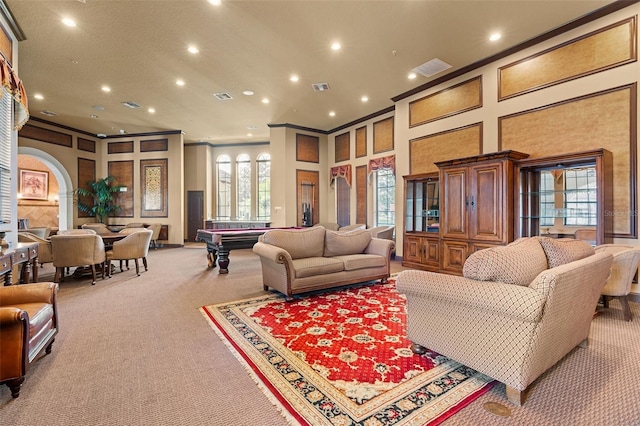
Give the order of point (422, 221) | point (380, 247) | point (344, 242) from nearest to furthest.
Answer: point (344, 242) < point (380, 247) < point (422, 221)

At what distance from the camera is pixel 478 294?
1840mm

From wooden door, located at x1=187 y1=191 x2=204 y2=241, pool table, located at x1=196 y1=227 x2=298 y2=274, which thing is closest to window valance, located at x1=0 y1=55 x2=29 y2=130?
pool table, located at x1=196 y1=227 x2=298 y2=274

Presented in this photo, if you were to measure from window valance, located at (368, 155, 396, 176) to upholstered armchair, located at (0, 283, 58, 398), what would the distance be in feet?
21.1

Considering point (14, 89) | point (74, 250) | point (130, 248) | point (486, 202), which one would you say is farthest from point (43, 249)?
point (486, 202)

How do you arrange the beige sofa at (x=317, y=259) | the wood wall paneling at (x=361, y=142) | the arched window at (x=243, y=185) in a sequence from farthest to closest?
the arched window at (x=243, y=185), the wood wall paneling at (x=361, y=142), the beige sofa at (x=317, y=259)

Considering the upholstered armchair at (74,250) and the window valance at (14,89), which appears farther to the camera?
the upholstered armchair at (74,250)

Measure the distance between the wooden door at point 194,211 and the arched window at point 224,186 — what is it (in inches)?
27.2

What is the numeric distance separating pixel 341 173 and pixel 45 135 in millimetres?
8485

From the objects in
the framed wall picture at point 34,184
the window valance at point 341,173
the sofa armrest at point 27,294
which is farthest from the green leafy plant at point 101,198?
the sofa armrest at point 27,294

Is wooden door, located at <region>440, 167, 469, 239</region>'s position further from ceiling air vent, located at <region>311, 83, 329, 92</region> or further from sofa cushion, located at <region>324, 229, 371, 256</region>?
ceiling air vent, located at <region>311, 83, 329, 92</region>

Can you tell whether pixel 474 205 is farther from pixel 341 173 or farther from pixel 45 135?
pixel 45 135

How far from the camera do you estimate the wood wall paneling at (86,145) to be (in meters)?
9.36

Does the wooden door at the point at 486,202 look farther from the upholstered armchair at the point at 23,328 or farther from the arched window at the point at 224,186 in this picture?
the arched window at the point at 224,186

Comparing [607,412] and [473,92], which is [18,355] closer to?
[607,412]
